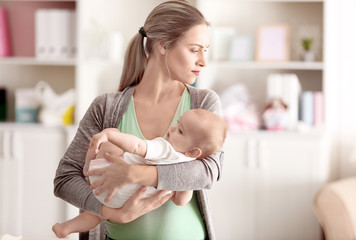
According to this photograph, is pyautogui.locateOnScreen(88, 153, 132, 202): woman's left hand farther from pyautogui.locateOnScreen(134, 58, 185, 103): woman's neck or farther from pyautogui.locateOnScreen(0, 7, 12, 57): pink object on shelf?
pyautogui.locateOnScreen(0, 7, 12, 57): pink object on shelf

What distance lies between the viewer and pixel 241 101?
140 inches

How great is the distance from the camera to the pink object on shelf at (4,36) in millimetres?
3770

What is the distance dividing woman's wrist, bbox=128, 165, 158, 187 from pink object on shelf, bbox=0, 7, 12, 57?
2.77 metres

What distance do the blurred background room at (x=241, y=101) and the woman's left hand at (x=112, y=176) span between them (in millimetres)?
2069

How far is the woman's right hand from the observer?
1.29 m

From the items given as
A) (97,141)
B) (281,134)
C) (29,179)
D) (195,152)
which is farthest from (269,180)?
(97,141)

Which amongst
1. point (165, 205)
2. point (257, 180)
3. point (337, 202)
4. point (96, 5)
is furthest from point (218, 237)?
point (165, 205)

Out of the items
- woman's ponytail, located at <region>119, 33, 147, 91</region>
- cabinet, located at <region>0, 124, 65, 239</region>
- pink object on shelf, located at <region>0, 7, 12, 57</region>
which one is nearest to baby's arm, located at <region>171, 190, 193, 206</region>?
woman's ponytail, located at <region>119, 33, 147, 91</region>

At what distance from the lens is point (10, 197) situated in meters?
3.62

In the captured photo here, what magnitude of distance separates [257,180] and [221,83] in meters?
0.70

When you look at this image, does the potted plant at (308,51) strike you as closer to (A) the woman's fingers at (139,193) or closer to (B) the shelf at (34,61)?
(B) the shelf at (34,61)

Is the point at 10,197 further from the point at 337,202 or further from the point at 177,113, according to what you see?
the point at 177,113

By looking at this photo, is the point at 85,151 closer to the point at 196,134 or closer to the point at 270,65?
the point at 196,134

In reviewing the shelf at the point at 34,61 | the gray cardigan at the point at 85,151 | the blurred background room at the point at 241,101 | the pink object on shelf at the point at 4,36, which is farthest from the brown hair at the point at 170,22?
the pink object on shelf at the point at 4,36
